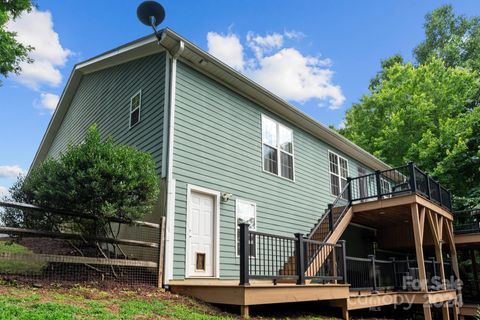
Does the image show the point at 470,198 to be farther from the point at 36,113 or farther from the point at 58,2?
the point at 36,113

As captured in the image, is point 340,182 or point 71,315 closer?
point 71,315

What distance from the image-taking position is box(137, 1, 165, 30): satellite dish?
7.46m

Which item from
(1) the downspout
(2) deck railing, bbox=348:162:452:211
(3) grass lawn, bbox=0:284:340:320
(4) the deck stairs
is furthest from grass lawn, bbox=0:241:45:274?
(2) deck railing, bbox=348:162:452:211

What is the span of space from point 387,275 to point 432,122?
14.9 m

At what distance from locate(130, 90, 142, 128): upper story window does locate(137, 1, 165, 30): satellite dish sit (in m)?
2.58

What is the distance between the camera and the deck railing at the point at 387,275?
364 inches

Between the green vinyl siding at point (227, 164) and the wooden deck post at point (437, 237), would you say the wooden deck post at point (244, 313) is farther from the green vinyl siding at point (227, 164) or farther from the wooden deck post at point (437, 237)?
the wooden deck post at point (437, 237)

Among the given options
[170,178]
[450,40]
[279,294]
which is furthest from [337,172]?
[450,40]

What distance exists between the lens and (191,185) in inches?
328

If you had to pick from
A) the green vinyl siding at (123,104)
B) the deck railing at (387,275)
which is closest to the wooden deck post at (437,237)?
the deck railing at (387,275)

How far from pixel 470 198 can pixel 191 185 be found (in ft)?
50.6

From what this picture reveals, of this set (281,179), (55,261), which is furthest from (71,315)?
(281,179)

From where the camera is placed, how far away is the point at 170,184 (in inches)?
309

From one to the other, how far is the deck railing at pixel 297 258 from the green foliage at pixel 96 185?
6.97 feet
